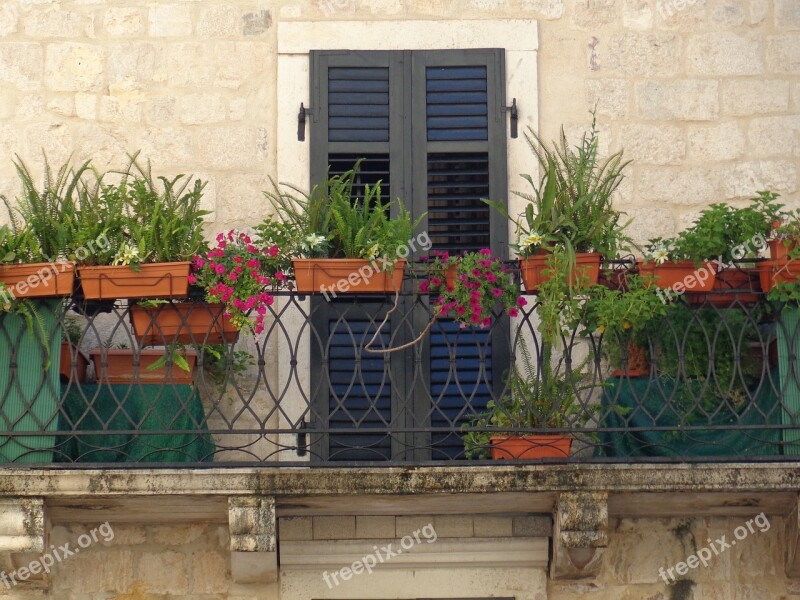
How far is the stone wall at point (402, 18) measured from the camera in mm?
8555

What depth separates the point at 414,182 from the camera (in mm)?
8445

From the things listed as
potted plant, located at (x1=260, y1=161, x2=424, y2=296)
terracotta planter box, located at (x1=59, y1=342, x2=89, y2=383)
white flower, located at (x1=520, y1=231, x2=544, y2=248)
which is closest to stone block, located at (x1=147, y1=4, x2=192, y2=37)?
potted plant, located at (x1=260, y1=161, x2=424, y2=296)

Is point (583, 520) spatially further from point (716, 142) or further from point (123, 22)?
point (123, 22)

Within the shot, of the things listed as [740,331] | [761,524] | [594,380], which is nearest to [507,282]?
[594,380]

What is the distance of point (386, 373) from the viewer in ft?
26.8

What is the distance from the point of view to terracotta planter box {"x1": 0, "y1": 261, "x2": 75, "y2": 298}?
7559mm

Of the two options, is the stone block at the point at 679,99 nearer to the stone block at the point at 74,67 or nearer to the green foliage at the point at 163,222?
the green foliage at the point at 163,222

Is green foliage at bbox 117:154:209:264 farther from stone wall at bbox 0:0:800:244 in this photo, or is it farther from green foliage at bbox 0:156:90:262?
stone wall at bbox 0:0:800:244

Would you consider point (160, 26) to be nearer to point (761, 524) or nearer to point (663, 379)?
point (663, 379)

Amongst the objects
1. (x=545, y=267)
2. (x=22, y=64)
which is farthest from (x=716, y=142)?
(x=22, y=64)

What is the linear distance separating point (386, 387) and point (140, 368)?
1132 millimetres

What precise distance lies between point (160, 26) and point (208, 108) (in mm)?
480

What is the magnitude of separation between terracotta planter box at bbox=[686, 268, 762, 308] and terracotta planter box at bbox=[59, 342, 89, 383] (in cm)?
267

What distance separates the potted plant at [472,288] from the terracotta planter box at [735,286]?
2.59 ft
